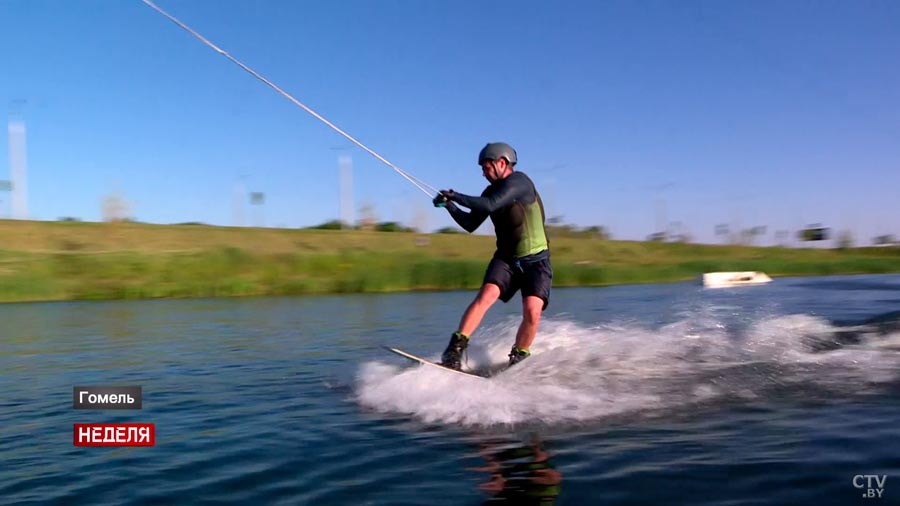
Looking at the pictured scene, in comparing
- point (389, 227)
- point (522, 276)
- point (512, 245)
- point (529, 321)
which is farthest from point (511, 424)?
point (389, 227)

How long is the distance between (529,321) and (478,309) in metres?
0.52

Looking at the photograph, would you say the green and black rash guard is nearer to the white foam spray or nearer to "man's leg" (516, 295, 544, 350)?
"man's leg" (516, 295, 544, 350)

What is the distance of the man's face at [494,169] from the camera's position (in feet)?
25.2

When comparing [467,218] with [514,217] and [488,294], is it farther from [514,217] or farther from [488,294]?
[488,294]

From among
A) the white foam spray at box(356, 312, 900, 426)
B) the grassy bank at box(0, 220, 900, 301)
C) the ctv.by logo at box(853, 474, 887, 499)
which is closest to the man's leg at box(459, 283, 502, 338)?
the white foam spray at box(356, 312, 900, 426)

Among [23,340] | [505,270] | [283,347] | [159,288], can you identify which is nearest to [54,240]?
[159,288]

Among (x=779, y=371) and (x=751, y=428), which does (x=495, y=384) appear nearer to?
(x=751, y=428)

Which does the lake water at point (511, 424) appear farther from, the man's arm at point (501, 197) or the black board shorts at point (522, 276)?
the man's arm at point (501, 197)

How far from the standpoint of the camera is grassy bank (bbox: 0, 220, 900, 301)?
42.0 meters

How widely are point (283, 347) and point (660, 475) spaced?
9.32 m

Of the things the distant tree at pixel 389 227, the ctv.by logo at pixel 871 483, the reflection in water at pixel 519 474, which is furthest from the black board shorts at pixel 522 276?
the distant tree at pixel 389 227

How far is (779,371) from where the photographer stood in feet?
23.9

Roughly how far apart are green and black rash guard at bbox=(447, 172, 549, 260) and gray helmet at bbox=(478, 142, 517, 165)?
207 millimetres

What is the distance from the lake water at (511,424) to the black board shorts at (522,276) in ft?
2.41
